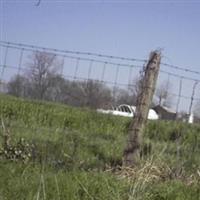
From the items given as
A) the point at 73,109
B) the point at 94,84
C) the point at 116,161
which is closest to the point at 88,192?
the point at 116,161

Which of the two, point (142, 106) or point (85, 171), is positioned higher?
point (142, 106)

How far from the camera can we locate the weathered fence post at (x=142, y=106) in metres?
7.38

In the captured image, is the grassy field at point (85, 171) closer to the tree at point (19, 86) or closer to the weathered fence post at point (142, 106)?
the weathered fence post at point (142, 106)

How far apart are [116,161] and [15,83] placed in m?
5.62

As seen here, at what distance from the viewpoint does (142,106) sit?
7.53 meters

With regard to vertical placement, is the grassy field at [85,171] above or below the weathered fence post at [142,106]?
below

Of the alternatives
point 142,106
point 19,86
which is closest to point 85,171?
point 142,106

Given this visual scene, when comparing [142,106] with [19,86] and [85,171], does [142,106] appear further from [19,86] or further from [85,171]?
[19,86]

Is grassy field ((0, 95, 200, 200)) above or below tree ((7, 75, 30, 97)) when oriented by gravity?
below

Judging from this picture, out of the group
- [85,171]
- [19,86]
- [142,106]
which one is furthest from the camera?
[19,86]

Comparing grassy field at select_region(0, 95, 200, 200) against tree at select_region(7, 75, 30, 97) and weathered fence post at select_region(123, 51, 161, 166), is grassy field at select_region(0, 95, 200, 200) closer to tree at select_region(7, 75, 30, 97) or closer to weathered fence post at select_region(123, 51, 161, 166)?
weathered fence post at select_region(123, 51, 161, 166)

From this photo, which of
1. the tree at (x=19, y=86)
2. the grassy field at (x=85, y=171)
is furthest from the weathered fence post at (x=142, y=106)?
the tree at (x=19, y=86)

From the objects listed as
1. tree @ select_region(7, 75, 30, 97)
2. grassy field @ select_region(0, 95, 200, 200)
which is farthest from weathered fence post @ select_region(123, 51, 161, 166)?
tree @ select_region(7, 75, 30, 97)

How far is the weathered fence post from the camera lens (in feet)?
24.2
